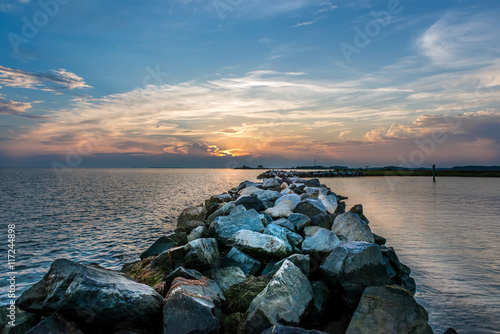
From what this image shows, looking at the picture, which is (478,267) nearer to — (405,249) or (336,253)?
(405,249)

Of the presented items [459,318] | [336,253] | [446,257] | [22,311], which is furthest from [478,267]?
[22,311]

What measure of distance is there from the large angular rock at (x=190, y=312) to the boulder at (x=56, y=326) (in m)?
1.23

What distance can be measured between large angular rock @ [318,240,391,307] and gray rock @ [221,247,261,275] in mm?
1784

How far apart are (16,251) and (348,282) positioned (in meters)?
11.8

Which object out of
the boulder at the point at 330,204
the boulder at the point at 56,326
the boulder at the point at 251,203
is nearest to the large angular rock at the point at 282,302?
the boulder at the point at 56,326

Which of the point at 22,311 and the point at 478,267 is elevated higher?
the point at 22,311

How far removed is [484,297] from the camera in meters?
6.56

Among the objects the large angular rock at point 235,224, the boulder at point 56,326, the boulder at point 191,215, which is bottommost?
the boulder at point 191,215

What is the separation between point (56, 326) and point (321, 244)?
5737 mm

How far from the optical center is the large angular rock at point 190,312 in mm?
4391

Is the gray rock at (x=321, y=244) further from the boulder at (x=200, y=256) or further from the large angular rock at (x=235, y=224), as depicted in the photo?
the boulder at (x=200, y=256)

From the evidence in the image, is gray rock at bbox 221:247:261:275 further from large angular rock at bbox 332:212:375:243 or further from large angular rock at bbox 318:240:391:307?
large angular rock at bbox 332:212:375:243

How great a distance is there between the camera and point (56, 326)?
13.6 feet

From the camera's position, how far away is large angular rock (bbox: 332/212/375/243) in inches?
348
